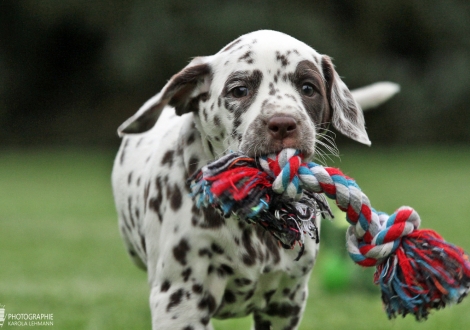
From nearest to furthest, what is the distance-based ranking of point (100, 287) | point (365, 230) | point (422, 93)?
point (365, 230) < point (100, 287) < point (422, 93)

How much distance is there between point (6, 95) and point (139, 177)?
71.4 feet

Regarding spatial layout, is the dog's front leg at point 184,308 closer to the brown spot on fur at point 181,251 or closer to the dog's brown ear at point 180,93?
the brown spot on fur at point 181,251

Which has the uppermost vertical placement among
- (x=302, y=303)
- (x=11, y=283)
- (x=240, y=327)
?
(x=302, y=303)

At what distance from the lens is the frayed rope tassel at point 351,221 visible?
140 inches

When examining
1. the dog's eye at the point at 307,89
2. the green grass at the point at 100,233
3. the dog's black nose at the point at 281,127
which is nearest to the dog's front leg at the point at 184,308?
the dog's black nose at the point at 281,127

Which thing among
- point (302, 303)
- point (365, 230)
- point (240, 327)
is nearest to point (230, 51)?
point (365, 230)

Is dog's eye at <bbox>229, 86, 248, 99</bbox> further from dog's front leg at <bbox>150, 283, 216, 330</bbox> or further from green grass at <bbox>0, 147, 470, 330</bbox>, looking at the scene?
green grass at <bbox>0, 147, 470, 330</bbox>

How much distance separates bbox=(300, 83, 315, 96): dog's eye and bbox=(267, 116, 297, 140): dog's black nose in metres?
0.37

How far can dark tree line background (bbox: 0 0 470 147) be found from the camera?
2408 centimetres

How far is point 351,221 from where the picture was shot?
3719 millimetres

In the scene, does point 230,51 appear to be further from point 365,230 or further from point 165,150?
point 365,230

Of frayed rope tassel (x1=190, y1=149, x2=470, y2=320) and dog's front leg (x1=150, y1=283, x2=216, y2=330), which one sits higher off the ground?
frayed rope tassel (x1=190, y1=149, x2=470, y2=320)

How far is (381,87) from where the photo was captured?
22.2 ft

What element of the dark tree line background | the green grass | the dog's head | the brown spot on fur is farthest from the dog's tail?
the dark tree line background
